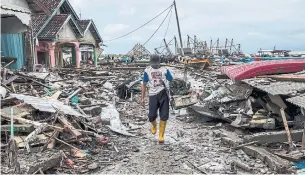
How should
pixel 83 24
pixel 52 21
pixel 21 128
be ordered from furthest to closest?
1. pixel 83 24
2. pixel 52 21
3. pixel 21 128

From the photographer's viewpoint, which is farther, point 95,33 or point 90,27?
point 95,33

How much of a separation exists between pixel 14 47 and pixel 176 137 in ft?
31.7

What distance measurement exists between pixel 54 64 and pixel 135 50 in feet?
91.5

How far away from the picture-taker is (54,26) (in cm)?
2558

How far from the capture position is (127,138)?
24.8 feet

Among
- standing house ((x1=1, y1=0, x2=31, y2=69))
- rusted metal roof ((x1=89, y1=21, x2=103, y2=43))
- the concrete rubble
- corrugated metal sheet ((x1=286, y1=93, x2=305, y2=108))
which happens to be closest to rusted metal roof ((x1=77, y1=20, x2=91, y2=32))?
rusted metal roof ((x1=89, y1=21, x2=103, y2=43))

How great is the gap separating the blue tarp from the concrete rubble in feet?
15.0

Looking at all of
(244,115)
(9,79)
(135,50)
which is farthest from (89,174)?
(135,50)

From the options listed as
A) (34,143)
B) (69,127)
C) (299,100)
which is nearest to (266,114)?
(299,100)

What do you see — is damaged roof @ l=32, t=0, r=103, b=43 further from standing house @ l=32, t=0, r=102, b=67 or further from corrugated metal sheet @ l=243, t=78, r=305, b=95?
corrugated metal sheet @ l=243, t=78, r=305, b=95

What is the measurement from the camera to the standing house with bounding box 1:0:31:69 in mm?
14095

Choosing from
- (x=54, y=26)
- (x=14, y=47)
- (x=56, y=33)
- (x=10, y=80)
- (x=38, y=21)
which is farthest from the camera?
(x=54, y=26)

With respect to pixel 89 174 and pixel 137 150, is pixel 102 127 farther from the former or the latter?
pixel 89 174

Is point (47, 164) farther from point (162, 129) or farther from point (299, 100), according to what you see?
point (299, 100)
